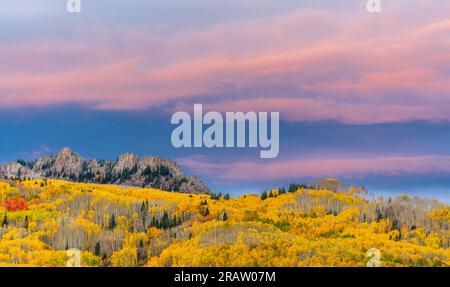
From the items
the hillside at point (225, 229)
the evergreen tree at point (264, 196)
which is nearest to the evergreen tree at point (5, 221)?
the hillside at point (225, 229)

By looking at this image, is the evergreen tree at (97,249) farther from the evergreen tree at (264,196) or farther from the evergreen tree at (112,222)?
the evergreen tree at (264,196)

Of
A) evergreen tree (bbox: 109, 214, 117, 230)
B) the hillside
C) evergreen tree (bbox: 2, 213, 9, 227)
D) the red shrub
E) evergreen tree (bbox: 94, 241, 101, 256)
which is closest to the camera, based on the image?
the hillside

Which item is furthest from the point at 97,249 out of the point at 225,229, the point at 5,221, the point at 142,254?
the point at 225,229

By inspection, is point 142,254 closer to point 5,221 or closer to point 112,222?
point 112,222

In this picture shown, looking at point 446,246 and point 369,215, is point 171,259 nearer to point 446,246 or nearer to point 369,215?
point 369,215

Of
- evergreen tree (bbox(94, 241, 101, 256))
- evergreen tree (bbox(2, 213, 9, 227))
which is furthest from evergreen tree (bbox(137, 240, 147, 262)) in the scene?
evergreen tree (bbox(2, 213, 9, 227))

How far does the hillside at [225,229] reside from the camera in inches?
4587

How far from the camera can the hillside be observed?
4587 inches

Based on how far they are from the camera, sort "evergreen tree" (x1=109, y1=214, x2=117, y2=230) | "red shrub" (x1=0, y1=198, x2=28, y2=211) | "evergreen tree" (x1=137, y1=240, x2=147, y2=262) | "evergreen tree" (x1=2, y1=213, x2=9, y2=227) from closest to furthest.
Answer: "evergreen tree" (x1=137, y1=240, x2=147, y2=262), "evergreen tree" (x1=109, y1=214, x2=117, y2=230), "evergreen tree" (x1=2, y1=213, x2=9, y2=227), "red shrub" (x1=0, y1=198, x2=28, y2=211)

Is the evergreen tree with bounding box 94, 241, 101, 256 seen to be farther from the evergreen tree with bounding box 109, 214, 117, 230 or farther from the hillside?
the evergreen tree with bounding box 109, 214, 117, 230

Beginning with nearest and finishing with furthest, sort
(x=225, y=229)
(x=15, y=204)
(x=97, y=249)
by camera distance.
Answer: (x=97, y=249) → (x=225, y=229) → (x=15, y=204)

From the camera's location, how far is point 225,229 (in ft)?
419

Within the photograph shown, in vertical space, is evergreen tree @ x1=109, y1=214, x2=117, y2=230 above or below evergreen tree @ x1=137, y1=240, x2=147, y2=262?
above
